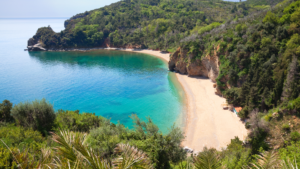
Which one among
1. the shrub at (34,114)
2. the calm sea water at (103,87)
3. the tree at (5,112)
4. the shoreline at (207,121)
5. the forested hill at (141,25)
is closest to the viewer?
the shrub at (34,114)

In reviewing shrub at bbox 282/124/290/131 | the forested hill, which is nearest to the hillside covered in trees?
shrub at bbox 282/124/290/131

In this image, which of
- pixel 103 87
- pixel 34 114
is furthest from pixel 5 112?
pixel 103 87

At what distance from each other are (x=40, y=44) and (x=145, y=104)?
91.3 metres

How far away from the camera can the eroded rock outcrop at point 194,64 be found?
37.9m

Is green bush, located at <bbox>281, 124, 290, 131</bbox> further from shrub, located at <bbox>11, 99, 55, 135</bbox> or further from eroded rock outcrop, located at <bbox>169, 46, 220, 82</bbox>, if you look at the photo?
shrub, located at <bbox>11, 99, 55, 135</bbox>

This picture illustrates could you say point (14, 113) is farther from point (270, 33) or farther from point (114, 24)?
point (114, 24)

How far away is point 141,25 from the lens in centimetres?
9781

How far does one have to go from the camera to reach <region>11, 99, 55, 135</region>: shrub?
1714 centimetres

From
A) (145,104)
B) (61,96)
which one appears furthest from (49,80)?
(145,104)

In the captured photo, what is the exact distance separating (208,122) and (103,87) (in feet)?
89.8

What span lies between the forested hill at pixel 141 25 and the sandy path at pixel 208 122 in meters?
41.2

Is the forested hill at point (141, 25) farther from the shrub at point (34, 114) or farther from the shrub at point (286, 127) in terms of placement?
the shrub at point (34, 114)

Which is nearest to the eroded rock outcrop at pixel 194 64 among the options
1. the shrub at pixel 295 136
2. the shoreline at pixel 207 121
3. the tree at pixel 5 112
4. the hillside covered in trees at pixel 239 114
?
the hillside covered in trees at pixel 239 114

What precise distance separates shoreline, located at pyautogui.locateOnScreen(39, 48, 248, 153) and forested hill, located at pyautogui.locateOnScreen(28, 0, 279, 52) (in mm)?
40095
